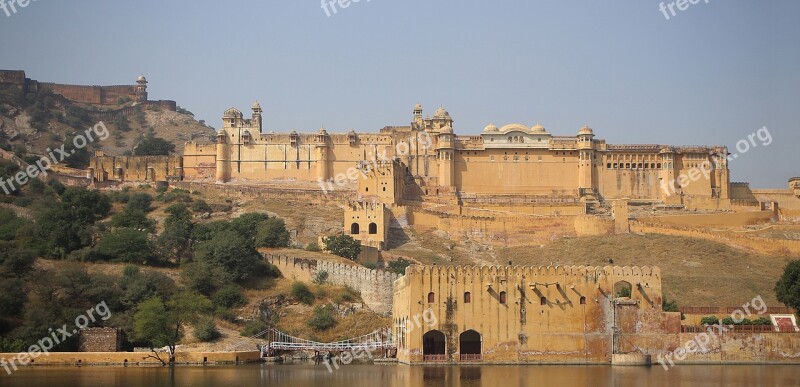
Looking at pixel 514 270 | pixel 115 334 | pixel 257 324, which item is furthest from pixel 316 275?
pixel 514 270

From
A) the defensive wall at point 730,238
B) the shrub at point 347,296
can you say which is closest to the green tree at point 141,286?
the shrub at point 347,296

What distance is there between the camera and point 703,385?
100ft

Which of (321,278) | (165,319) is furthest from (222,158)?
(165,319)

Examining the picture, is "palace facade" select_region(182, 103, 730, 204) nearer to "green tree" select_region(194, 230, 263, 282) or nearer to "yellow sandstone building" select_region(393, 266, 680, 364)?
"green tree" select_region(194, 230, 263, 282)

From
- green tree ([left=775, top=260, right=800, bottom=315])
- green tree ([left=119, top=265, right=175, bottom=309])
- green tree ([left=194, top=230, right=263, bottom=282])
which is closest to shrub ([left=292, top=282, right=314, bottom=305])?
green tree ([left=194, top=230, right=263, bottom=282])

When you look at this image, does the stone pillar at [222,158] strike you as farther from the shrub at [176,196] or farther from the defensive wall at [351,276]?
the defensive wall at [351,276]

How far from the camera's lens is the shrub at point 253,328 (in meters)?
43.6

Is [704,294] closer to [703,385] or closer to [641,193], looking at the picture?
[703,385]

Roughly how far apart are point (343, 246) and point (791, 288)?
23.0 metres

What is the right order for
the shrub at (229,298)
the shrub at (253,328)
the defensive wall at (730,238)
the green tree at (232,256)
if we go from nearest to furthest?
the shrub at (253,328), the shrub at (229,298), the green tree at (232,256), the defensive wall at (730,238)

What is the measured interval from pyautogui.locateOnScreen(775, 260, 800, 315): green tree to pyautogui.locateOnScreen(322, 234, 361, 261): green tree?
21557mm

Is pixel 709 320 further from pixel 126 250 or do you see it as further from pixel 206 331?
pixel 126 250

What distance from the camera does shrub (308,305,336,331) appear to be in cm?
4453

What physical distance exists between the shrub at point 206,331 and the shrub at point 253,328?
4.86 ft
